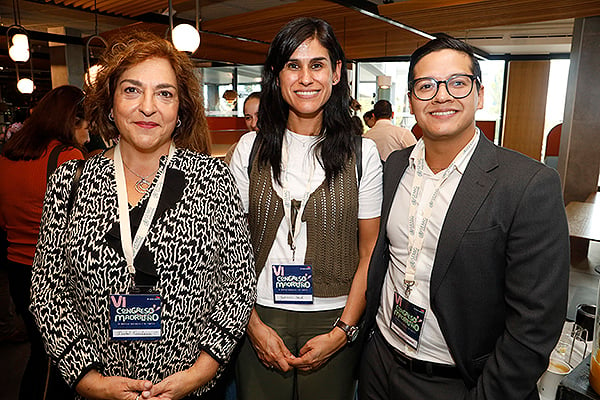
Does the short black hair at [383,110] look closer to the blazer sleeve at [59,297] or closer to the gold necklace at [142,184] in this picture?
the gold necklace at [142,184]

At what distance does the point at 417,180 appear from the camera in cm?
145

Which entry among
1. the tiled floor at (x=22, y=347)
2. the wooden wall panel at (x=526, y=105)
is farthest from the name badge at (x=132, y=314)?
the wooden wall panel at (x=526, y=105)

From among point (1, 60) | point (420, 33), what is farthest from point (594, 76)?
point (1, 60)

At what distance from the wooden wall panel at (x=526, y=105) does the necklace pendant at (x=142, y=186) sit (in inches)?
464

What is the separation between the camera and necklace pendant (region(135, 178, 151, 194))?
4.56 ft

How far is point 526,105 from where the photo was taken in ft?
36.3

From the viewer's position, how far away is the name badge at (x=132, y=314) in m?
1.28

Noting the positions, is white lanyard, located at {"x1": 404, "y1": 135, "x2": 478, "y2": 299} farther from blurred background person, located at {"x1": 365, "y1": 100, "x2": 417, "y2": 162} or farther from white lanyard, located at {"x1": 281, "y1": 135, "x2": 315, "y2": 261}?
blurred background person, located at {"x1": 365, "y1": 100, "x2": 417, "y2": 162}

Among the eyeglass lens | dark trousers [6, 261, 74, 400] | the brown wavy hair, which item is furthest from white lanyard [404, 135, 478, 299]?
dark trousers [6, 261, 74, 400]

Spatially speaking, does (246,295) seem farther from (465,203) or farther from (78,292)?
(465,203)

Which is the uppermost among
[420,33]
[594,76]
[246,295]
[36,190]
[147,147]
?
[420,33]

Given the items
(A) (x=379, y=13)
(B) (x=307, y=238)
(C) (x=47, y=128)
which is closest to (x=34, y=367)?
(C) (x=47, y=128)

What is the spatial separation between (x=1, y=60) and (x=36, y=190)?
563 inches

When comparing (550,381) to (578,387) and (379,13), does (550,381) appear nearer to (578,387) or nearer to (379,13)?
(578,387)
